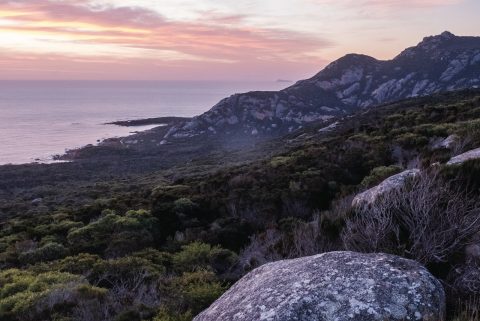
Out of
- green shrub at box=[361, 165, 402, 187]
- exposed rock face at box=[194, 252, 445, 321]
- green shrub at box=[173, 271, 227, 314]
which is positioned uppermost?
exposed rock face at box=[194, 252, 445, 321]

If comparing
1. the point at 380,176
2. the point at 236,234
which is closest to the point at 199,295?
the point at 236,234

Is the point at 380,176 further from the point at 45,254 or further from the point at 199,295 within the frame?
the point at 45,254

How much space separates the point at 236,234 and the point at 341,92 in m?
160

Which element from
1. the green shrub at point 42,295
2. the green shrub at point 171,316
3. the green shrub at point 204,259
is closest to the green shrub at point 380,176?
the green shrub at point 204,259

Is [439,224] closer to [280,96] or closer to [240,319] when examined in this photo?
[240,319]

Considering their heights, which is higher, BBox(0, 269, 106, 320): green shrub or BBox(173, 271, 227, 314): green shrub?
BBox(173, 271, 227, 314): green shrub

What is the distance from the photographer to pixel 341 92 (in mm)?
167250

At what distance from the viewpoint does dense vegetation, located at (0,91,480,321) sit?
6.88 metres

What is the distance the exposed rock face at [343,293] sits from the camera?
4.98 m

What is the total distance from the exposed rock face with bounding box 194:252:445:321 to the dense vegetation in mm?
502

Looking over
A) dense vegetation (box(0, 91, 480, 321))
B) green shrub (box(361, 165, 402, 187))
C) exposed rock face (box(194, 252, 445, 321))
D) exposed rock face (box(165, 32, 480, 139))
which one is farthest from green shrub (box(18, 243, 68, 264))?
exposed rock face (box(165, 32, 480, 139))

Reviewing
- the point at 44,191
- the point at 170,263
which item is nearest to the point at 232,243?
the point at 170,263

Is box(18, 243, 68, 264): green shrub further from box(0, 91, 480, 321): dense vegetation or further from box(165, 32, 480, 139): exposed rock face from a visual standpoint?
box(165, 32, 480, 139): exposed rock face

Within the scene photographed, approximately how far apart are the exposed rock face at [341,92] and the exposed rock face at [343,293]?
12701 centimetres
